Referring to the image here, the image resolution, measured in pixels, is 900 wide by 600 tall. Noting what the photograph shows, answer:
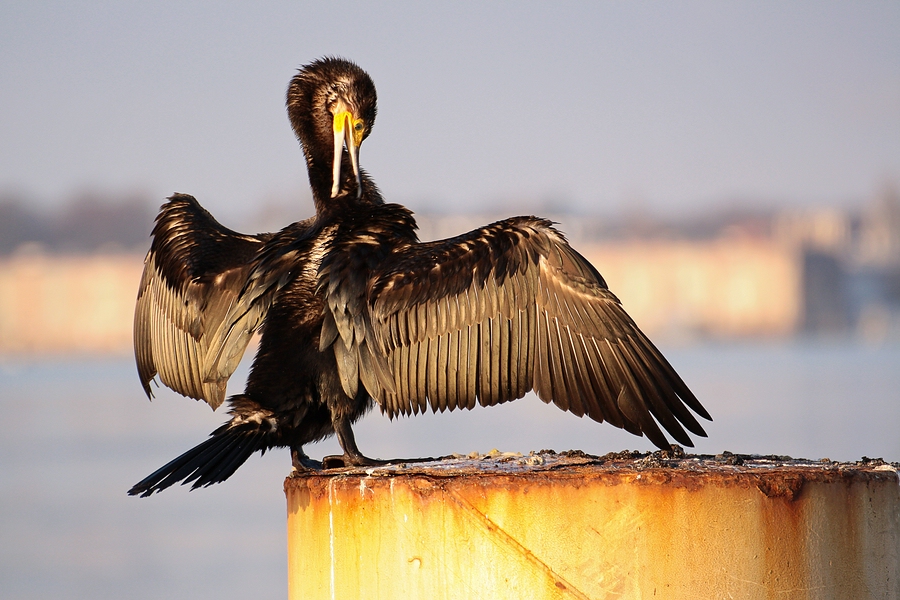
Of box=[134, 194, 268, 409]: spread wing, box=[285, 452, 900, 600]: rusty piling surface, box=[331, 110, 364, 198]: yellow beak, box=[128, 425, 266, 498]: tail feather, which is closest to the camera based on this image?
box=[285, 452, 900, 600]: rusty piling surface

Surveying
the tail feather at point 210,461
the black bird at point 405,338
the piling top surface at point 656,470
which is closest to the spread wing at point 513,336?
the black bird at point 405,338

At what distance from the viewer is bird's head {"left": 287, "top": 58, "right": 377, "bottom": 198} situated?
5.18m

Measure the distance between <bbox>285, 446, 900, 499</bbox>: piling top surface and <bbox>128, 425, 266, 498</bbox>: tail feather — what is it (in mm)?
439

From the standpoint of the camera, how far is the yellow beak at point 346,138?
5.15 m

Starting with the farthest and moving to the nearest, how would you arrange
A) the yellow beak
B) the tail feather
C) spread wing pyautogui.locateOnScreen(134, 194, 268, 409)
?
the yellow beak → spread wing pyautogui.locateOnScreen(134, 194, 268, 409) → the tail feather

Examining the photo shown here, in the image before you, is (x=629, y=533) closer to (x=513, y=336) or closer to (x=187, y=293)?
(x=513, y=336)

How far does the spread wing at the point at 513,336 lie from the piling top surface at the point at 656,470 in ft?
0.81

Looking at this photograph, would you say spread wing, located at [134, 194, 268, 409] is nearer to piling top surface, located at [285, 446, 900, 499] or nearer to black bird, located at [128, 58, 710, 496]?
black bird, located at [128, 58, 710, 496]

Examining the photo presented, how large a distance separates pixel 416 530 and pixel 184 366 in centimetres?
225

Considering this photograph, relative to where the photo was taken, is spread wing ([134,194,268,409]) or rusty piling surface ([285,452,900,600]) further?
spread wing ([134,194,268,409])

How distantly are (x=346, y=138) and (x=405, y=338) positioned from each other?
1.21 m

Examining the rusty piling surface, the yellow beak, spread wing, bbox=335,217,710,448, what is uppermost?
the yellow beak

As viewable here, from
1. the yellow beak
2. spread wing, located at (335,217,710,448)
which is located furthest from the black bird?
the yellow beak

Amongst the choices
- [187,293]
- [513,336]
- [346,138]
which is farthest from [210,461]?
[346,138]
